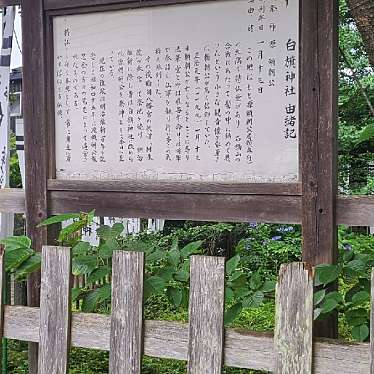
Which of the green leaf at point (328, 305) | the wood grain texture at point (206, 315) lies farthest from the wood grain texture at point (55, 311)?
the green leaf at point (328, 305)

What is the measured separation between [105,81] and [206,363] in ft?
4.86

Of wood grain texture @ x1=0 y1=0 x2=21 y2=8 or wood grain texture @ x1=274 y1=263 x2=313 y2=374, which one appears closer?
wood grain texture @ x1=274 y1=263 x2=313 y2=374

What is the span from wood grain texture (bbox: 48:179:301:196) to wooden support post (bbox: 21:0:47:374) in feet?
0.27

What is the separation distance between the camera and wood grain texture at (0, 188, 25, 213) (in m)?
2.70

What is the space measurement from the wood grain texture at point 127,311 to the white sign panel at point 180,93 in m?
0.89

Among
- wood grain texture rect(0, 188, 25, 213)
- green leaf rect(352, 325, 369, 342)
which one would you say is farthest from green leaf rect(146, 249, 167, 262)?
wood grain texture rect(0, 188, 25, 213)

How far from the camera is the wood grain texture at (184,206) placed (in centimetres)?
227

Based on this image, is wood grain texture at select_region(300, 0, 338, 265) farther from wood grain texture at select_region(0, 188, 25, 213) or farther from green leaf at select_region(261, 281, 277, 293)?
wood grain texture at select_region(0, 188, 25, 213)

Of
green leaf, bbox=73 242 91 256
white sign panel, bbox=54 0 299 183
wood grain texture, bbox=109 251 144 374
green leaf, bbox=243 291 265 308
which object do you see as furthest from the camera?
white sign panel, bbox=54 0 299 183

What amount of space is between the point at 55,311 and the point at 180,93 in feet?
3.71

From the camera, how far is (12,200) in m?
2.71

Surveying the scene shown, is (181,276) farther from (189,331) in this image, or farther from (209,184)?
(209,184)

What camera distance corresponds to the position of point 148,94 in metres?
2.50

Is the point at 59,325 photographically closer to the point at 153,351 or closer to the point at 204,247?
the point at 153,351
